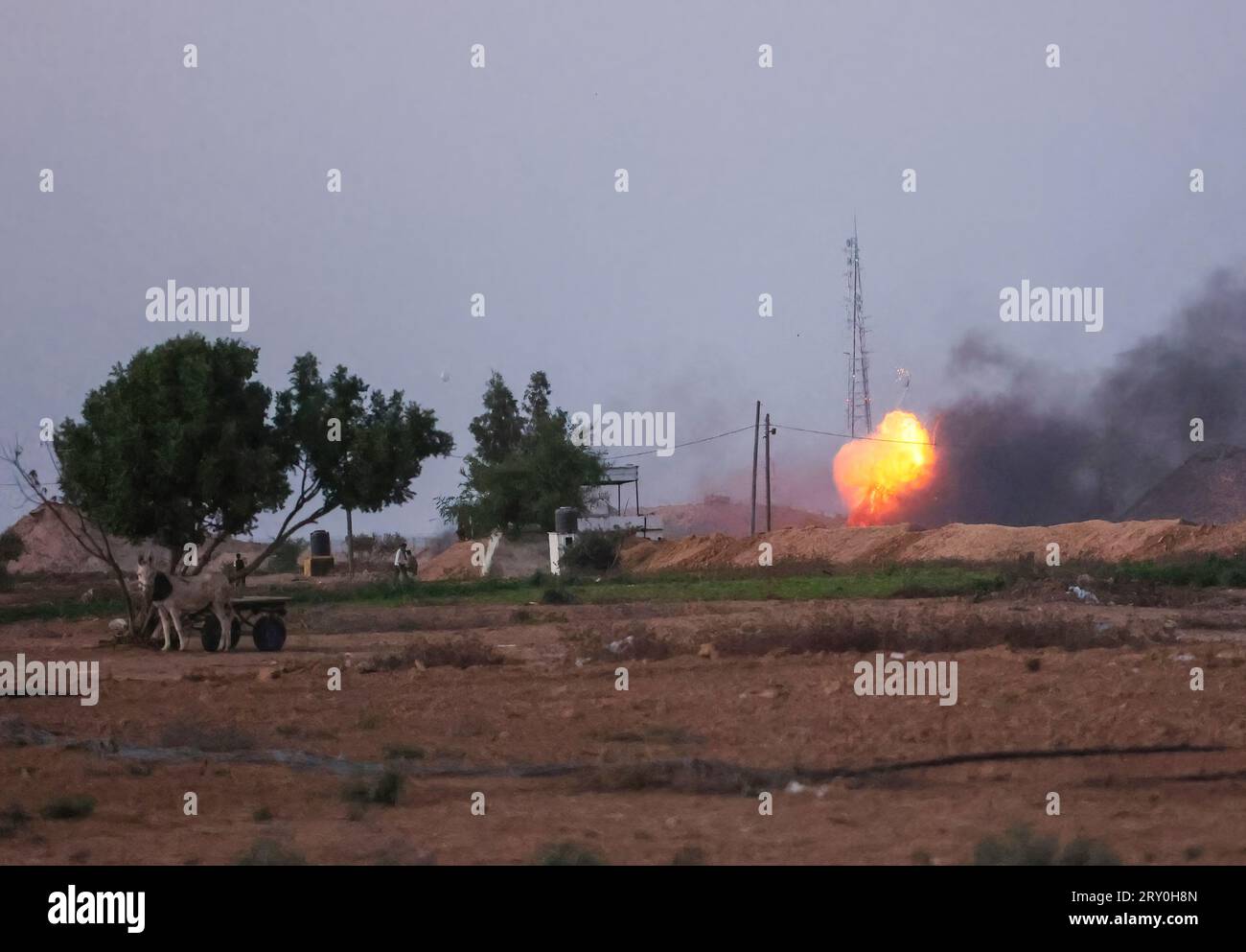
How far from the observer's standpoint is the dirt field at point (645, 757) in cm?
889

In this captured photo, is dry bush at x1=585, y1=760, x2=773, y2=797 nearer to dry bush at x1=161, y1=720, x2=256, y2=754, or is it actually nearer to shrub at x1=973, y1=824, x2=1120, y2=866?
shrub at x1=973, y1=824, x2=1120, y2=866

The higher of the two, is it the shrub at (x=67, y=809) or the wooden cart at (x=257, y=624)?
the wooden cart at (x=257, y=624)

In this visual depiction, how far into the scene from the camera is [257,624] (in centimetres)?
2352

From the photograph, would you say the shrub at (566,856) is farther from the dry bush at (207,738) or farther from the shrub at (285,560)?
the shrub at (285,560)

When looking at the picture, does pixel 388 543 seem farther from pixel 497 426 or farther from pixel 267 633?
pixel 267 633

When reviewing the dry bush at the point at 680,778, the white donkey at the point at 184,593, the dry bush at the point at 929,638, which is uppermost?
the white donkey at the point at 184,593

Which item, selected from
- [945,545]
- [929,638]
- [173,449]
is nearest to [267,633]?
[173,449]

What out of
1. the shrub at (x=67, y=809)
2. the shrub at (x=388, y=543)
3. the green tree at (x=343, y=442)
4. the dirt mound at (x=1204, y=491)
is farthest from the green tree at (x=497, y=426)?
the shrub at (x=67, y=809)

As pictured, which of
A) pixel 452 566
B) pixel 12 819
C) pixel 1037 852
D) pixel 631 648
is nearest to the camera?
pixel 1037 852

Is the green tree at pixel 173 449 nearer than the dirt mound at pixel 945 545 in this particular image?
Yes

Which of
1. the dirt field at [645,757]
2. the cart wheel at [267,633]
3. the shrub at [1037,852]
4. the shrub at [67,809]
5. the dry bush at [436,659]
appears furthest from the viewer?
the cart wheel at [267,633]

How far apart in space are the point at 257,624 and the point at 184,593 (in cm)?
133

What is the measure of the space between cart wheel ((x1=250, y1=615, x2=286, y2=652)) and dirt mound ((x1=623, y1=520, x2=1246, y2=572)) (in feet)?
104

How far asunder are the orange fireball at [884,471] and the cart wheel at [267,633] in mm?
50070
